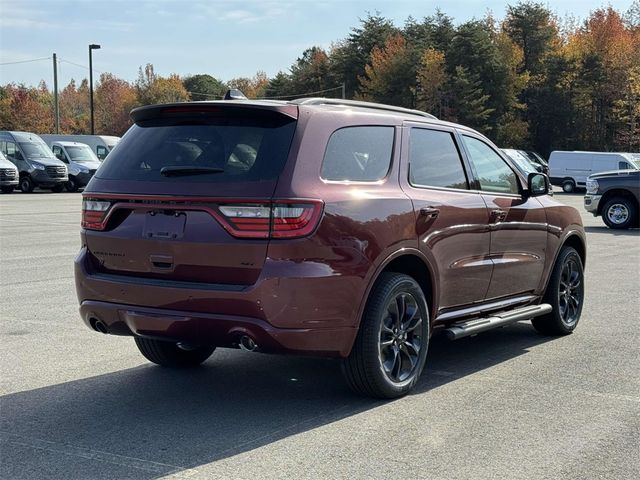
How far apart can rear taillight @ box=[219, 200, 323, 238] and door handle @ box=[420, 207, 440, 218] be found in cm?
106

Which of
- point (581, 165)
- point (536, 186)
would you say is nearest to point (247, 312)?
point (536, 186)

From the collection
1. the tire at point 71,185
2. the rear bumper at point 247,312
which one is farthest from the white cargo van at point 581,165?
the rear bumper at point 247,312

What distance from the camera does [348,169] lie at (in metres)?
4.93

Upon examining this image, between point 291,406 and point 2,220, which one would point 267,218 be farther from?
point 2,220

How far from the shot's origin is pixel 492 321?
6.00 meters

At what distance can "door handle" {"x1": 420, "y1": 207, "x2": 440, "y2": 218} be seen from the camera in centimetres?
529

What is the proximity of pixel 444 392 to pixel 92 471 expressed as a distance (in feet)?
7.90

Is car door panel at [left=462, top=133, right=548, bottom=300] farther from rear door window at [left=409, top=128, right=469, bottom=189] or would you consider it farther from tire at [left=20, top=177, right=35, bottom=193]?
tire at [left=20, top=177, right=35, bottom=193]

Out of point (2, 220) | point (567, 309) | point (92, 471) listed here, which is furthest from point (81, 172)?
point (92, 471)

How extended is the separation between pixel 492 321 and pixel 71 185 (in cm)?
3228

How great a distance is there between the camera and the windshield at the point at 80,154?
3634 cm

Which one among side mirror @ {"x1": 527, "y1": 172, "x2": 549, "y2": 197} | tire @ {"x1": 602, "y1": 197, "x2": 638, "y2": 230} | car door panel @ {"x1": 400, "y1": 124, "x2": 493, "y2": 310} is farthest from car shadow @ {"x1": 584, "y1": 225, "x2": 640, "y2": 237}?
car door panel @ {"x1": 400, "y1": 124, "x2": 493, "y2": 310}

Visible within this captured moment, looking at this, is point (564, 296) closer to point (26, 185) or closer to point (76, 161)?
point (26, 185)

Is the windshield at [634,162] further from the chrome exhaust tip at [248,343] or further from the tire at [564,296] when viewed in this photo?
the chrome exhaust tip at [248,343]
